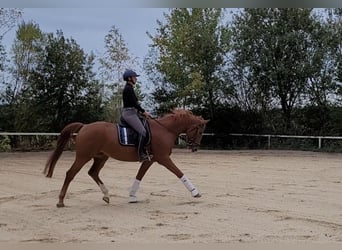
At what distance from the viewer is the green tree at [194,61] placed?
1495cm

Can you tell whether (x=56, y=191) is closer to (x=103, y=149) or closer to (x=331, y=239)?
(x=103, y=149)

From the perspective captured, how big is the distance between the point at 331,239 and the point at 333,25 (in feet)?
37.1

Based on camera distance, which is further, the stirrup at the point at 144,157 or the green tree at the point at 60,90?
the green tree at the point at 60,90

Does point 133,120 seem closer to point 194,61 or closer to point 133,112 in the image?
point 133,112

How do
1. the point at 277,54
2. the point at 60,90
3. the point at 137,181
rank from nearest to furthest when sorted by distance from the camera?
1. the point at 137,181
2. the point at 60,90
3. the point at 277,54

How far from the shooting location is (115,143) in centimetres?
497

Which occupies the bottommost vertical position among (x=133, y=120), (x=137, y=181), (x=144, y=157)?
(x=137, y=181)

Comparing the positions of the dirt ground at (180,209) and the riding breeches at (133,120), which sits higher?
the riding breeches at (133,120)

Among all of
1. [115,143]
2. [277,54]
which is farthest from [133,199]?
[277,54]

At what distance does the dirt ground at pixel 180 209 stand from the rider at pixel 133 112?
1.82 feet

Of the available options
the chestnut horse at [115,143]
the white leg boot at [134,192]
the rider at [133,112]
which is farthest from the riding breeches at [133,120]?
the white leg boot at [134,192]

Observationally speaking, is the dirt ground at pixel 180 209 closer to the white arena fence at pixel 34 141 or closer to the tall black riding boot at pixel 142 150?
the tall black riding boot at pixel 142 150

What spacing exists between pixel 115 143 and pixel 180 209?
893 mm

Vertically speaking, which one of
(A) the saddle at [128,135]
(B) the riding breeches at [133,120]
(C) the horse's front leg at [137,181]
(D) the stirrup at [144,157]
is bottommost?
(C) the horse's front leg at [137,181]
